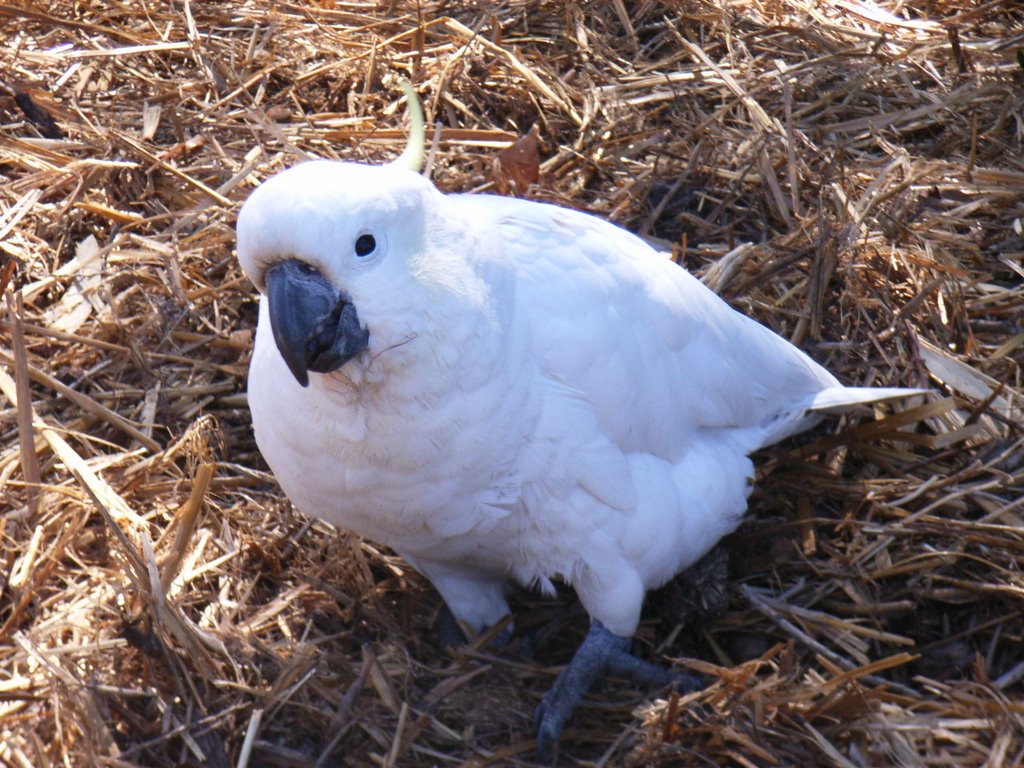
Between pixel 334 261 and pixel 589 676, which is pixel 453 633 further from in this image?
pixel 334 261

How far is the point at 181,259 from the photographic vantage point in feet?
12.6

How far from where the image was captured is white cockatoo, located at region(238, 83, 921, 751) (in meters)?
2.26

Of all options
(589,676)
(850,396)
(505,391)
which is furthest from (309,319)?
(850,396)

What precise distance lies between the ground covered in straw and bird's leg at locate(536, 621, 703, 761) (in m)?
0.06

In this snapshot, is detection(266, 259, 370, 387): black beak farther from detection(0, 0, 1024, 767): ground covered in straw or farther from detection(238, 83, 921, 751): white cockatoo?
detection(0, 0, 1024, 767): ground covered in straw

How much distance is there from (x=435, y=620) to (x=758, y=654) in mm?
867

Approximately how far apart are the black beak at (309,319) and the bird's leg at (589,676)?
1.04 m

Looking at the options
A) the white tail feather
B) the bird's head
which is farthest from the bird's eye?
the white tail feather

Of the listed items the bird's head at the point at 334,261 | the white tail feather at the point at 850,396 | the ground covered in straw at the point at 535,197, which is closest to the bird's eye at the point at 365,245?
the bird's head at the point at 334,261

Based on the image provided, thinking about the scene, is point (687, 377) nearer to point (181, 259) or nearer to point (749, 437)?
point (749, 437)

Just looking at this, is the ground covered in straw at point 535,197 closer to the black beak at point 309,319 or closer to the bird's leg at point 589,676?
the bird's leg at point 589,676

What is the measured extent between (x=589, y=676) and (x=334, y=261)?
1258 mm

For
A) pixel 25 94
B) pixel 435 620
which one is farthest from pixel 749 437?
pixel 25 94

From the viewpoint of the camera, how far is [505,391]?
8.36 ft
